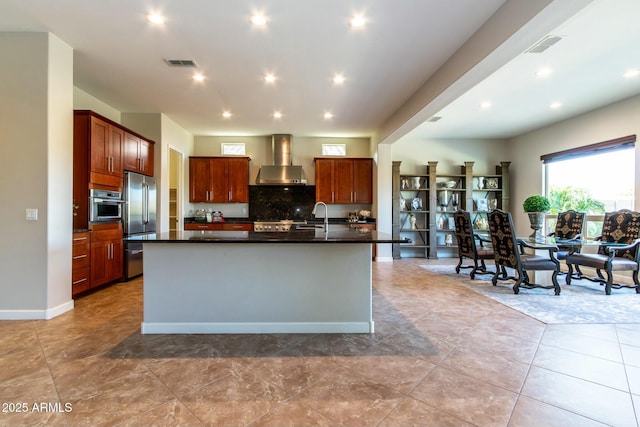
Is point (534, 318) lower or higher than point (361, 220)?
lower

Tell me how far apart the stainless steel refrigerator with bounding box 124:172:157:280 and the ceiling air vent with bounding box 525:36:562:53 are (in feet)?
17.8

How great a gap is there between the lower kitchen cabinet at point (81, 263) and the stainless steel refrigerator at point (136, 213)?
64 cm

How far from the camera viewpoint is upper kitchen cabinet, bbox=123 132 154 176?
4277mm

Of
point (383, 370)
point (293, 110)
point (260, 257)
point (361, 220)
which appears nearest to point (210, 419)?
point (383, 370)

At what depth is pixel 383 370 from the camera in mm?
1935

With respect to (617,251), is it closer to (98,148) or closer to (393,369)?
(393,369)

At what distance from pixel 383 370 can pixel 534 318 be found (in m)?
2.01

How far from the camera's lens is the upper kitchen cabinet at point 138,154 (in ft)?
14.0

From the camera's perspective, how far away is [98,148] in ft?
12.1

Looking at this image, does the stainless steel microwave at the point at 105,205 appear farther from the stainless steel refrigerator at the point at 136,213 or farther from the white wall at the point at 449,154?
the white wall at the point at 449,154

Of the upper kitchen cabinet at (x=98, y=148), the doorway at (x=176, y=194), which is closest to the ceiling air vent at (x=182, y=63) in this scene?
the upper kitchen cabinet at (x=98, y=148)

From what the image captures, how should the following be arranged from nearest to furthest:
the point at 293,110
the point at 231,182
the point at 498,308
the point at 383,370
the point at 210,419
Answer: the point at 210,419
the point at 383,370
the point at 498,308
the point at 293,110
the point at 231,182

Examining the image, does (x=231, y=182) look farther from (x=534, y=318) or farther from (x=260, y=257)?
(x=534, y=318)

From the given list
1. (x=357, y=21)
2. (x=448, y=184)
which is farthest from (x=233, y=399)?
(x=448, y=184)
